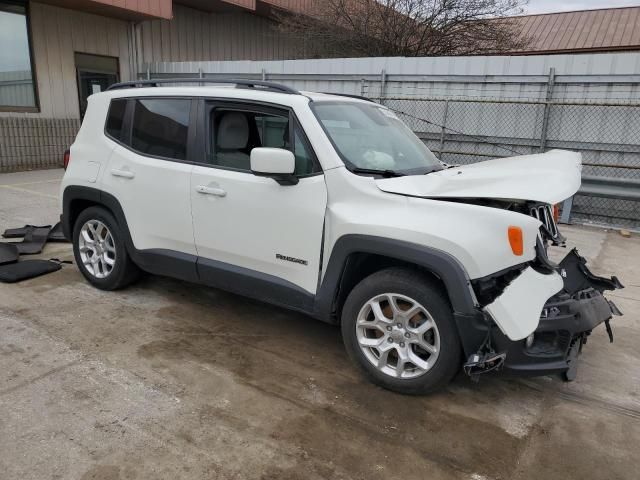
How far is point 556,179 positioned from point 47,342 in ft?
11.9

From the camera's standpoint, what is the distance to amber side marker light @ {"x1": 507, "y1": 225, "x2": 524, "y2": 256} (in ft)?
8.89

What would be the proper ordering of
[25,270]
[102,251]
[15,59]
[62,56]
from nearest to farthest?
[102,251] < [25,270] < [15,59] < [62,56]

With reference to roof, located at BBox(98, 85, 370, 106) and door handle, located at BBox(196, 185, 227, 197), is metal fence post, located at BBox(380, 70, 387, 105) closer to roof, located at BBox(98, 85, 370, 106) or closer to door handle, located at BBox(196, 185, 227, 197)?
roof, located at BBox(98, 85, 370, 106)

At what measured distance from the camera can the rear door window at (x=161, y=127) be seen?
3.94m

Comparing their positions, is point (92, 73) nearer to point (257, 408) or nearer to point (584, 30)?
point (257, 408)

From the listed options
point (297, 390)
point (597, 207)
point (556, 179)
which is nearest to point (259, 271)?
point (297, 390)

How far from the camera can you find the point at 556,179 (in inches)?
119

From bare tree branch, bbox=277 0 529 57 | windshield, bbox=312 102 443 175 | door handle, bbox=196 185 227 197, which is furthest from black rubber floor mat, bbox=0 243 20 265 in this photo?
bare tree branch, bbox=277 0 529 57

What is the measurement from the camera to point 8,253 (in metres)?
5.35

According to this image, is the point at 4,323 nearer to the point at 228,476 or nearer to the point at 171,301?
the point at 171,301

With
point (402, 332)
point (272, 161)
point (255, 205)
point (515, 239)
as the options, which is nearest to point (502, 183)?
point (515, 239)

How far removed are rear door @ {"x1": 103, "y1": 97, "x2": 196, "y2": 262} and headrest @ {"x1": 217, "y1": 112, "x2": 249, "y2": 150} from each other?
256mm

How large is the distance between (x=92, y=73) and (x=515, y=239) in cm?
1433

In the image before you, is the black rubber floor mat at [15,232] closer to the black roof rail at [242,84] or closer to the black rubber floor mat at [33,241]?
the black rubber floor mat at [33,241]
